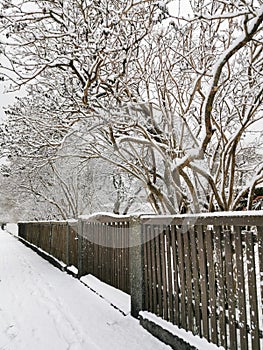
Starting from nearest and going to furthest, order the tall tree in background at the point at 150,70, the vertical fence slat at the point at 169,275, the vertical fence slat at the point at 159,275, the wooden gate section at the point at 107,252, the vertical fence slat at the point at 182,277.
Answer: the vertical fence slat at the point at 182,277 < the vertical fence slat at the point at 169,275 < the vertical fence slat at the point at 159,275 < the tall tree in background at the point at 150,70 < the wooden gate section at the point at 107,252

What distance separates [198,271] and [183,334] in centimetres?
60

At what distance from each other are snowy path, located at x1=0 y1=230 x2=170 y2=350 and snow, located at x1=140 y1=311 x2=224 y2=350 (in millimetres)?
165

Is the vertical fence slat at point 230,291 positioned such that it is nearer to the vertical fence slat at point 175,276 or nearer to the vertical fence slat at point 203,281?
the vertical fence slat at point 203,281

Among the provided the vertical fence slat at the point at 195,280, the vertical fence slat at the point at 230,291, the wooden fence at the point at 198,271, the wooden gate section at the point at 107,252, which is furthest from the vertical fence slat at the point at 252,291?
the wooden gate section at the point at 107,252

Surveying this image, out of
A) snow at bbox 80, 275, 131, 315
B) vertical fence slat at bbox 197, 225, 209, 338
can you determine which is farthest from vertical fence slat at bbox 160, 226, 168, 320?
snow at bbox 80, 275, 131, 315

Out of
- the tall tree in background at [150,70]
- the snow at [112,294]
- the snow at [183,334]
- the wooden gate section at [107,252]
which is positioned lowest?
the snow at [112,294]

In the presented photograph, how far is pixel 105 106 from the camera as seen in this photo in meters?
5.41

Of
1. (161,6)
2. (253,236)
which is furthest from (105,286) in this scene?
(161,6)

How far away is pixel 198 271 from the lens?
279 centimetres

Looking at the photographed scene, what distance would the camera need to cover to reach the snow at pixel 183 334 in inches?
101

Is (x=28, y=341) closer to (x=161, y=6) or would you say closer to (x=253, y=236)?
(x=253, y=236)

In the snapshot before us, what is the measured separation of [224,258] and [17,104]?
641 cm

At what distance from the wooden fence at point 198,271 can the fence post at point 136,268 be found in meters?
0.01

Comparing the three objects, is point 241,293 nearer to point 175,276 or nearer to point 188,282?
point 188,282
